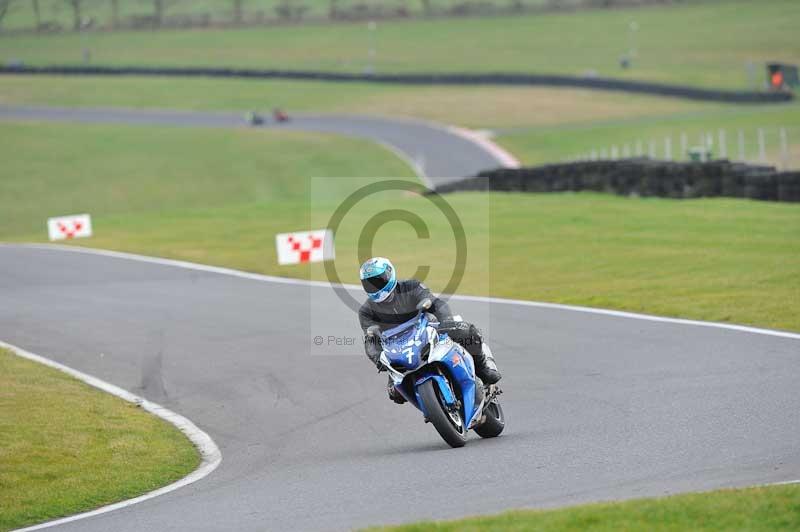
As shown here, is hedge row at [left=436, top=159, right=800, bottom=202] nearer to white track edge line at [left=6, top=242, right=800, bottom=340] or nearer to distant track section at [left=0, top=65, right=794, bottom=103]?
white track edge line at [left=6, top=242, right=800, bottom=340]

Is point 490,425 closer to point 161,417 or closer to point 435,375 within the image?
point 435,375

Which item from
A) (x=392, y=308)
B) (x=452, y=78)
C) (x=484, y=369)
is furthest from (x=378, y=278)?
(x=452, y=78)

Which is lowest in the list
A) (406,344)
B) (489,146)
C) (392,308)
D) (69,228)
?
(69,228)

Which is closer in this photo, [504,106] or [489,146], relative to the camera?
[489,146]

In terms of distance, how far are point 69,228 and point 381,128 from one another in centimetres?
3084

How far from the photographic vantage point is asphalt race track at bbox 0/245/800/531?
8.31 meters

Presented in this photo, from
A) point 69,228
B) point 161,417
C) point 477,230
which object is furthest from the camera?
point 69,228

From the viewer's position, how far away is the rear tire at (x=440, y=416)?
9836 millimetres

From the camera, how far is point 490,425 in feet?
34.7

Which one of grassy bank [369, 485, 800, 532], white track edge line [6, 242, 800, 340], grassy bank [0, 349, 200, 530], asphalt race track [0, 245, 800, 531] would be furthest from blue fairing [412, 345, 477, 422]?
white track edge line [6, 242, 800, 340]

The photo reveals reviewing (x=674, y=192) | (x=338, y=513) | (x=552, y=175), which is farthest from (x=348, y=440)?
(x=552, y=175)

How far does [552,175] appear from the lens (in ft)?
113

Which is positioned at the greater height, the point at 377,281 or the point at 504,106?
the point at 504,106

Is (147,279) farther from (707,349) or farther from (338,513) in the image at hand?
(338,513)
